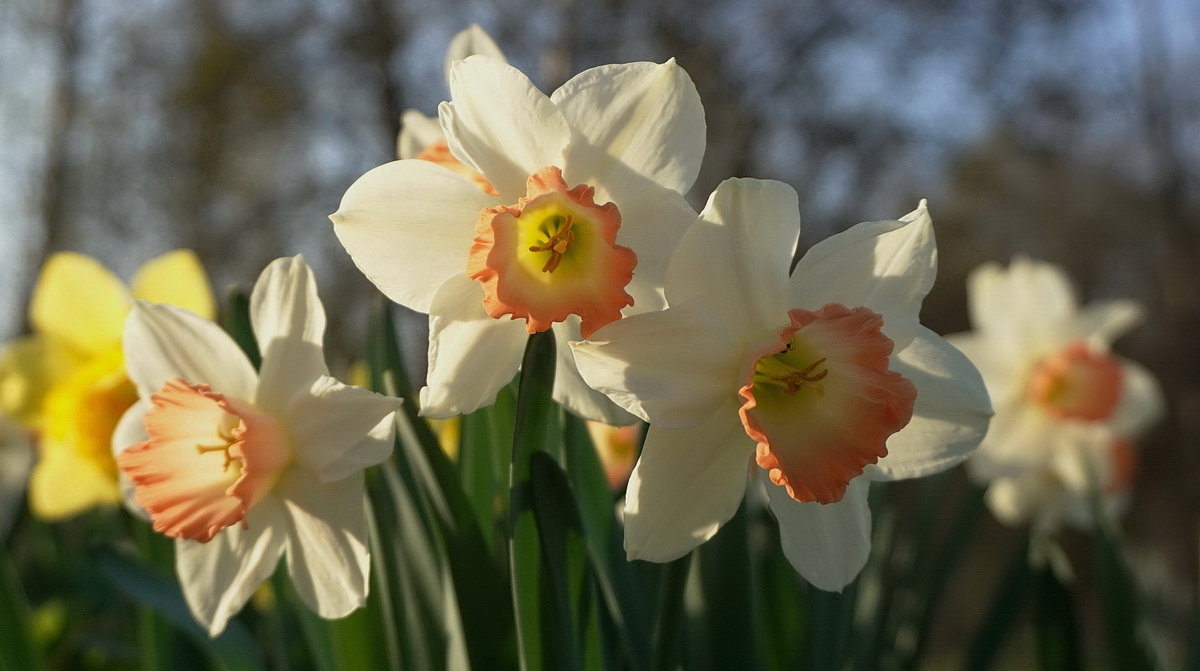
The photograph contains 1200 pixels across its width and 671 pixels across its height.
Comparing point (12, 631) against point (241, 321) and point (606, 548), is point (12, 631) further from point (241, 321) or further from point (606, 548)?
point (606, 548)

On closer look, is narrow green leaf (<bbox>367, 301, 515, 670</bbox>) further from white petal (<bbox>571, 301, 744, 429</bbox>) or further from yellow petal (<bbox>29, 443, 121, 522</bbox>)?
yellow petal (<bbox>29, 443, 121, 522</bbox>)

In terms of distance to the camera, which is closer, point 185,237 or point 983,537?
point 983,537

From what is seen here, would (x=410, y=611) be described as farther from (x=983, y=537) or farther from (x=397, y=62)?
(x=397, y=62)

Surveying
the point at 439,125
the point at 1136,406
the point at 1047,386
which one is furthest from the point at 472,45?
the point at 1136,406

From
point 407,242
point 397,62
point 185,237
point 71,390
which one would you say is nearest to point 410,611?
point 407,242

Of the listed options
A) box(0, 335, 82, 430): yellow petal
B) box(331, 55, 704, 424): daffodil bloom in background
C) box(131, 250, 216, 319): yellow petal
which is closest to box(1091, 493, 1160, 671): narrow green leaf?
box(331, 55, 704, 424): daffodil bloom in background

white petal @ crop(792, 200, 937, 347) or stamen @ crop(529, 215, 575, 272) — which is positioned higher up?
stamen @ crop(529, 215, 575, 272)
